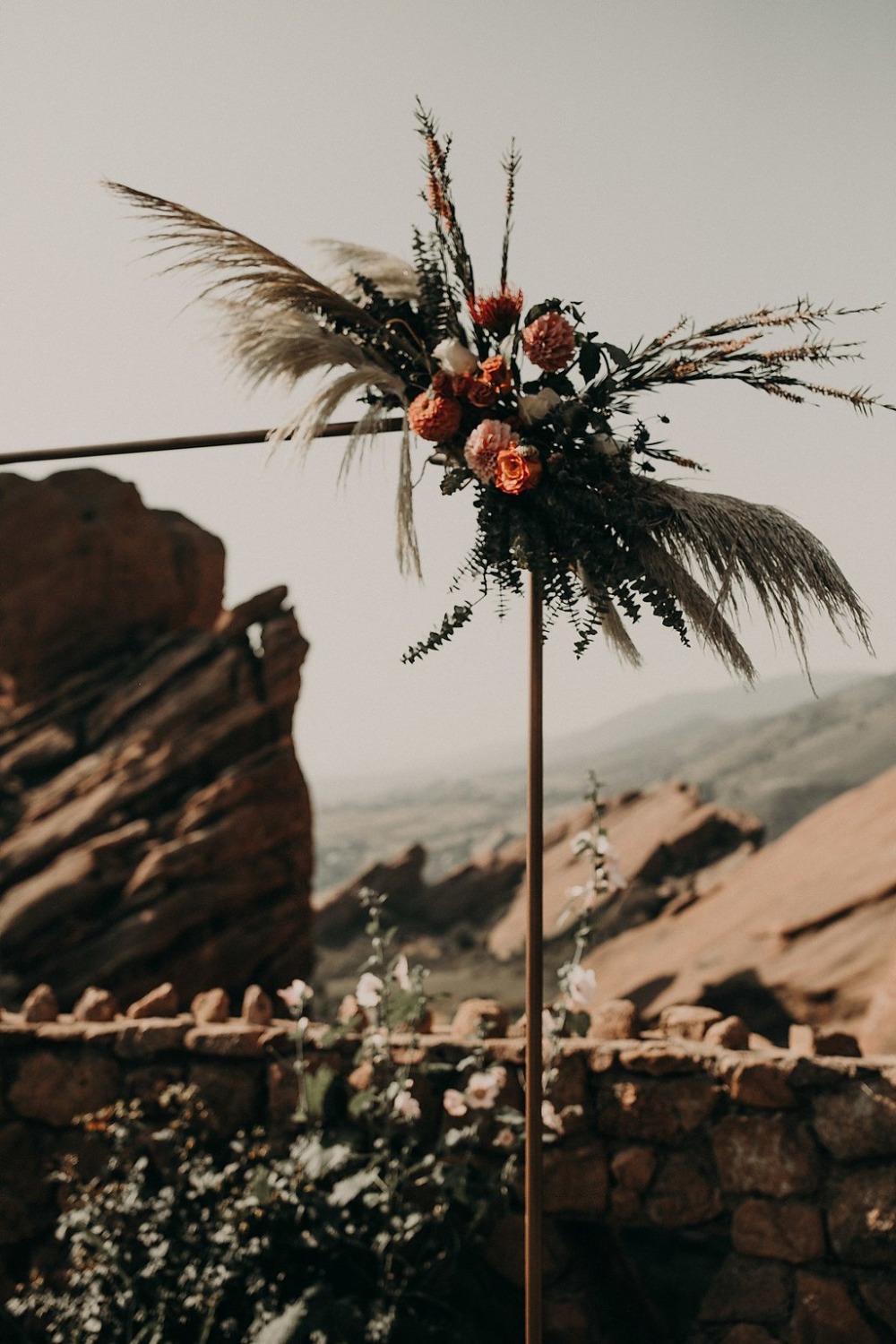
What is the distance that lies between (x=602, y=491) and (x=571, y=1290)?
2757 millimetres

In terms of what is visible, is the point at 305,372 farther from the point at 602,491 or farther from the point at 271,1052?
the point at 271,1052

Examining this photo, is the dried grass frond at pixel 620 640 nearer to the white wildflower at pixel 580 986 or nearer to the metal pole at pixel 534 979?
the metal pole at pixel 534 979

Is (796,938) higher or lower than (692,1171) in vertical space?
lower

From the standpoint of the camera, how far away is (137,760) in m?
10.9

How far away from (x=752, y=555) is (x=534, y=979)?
1364 mm

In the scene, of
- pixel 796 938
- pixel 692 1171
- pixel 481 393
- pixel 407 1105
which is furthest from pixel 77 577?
pixel 692 1171

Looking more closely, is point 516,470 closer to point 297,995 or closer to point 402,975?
point 402,975

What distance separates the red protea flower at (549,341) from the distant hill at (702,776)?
1.10 meters

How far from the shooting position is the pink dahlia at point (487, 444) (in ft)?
9.48

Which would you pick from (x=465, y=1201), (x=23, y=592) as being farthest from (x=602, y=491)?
(x=23, y=592)

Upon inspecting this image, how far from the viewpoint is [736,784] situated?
34.4 m

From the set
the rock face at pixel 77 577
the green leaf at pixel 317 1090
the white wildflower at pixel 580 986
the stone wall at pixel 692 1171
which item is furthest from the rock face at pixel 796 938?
the rock face at pixel 77 577

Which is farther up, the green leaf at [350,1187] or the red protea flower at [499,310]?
the red protea flower at [499,310]

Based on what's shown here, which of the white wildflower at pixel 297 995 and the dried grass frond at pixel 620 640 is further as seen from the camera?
the white wildflower at pixel 297 995
